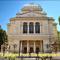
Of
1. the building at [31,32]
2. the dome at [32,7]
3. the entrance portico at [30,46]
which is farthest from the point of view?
the dome at [32,7]

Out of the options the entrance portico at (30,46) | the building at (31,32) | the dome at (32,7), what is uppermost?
the dome at (32,7)

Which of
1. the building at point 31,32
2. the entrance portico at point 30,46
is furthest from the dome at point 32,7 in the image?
the entrance portico at point 30,46

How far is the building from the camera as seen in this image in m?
32.0

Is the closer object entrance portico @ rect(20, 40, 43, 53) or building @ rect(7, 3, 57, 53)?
building @ rect(7, 3, 57, 53)

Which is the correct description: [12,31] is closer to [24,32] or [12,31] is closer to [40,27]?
[24,32]

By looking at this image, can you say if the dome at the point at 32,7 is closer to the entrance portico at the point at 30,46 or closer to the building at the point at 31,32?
the building at the point at 31,32

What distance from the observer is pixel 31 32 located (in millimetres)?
32469

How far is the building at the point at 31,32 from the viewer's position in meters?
32.0

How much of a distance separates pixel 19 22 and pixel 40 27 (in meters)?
3.47

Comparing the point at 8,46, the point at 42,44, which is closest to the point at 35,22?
the point at 42,44

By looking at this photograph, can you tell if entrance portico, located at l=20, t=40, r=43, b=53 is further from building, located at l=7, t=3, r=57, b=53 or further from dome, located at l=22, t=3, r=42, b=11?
dome, located at l=22, t=3, r=42, b=11

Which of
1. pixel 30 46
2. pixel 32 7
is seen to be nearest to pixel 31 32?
pixel 30 46

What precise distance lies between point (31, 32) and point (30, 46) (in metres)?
2.26

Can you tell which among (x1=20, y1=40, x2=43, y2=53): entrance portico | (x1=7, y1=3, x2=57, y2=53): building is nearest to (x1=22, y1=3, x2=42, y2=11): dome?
(x1=7, y1=3, x2=57, y2=53): building
